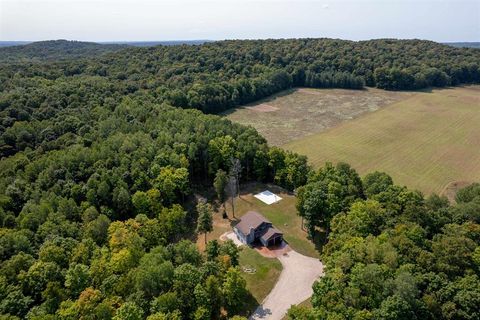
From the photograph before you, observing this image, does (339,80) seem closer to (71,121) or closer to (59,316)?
(71,121)

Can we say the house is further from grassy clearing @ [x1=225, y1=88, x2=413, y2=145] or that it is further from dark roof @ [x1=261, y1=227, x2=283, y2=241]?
grassy clearing @ [x1=225, y1=88, x2=413, y2=145]

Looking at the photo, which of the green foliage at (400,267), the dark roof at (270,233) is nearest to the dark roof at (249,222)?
the dark roof at (270,233)

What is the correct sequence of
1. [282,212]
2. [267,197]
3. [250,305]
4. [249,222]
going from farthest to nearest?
[267,197]
[282,212]
[249,222]
[250,305]

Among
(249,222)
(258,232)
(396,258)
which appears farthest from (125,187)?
(396,258)

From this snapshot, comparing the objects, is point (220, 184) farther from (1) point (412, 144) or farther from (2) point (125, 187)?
(1) point (412, 144)

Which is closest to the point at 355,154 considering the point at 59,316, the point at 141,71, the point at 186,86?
the point at 186,86

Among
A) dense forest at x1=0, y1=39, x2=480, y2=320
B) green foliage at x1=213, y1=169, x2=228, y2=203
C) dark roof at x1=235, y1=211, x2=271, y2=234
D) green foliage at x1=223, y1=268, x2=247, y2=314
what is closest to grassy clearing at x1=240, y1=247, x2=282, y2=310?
dark roof at x1=235, y1=211, x2=271, y2=234

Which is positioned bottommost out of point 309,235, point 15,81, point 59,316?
point 309,235
